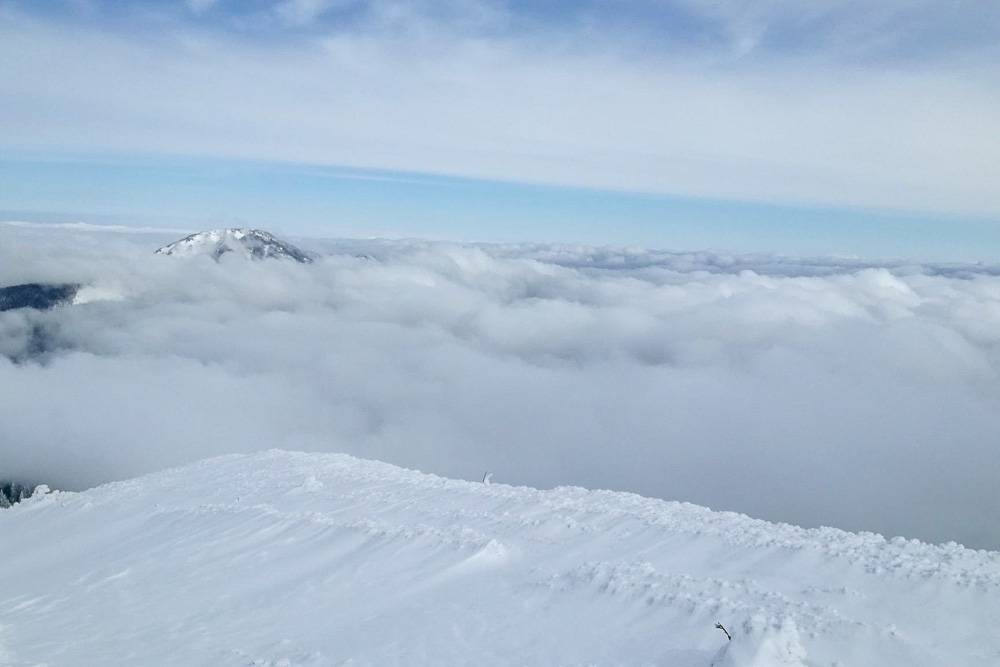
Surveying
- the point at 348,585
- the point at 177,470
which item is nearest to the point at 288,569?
the point at 348,585

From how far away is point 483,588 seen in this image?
1309 centimetres

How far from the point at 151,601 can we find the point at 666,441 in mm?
129068

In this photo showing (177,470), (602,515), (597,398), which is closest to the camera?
(602,515)

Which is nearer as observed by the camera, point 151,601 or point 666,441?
point 151,601

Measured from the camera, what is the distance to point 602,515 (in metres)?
16.3

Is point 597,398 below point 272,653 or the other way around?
below

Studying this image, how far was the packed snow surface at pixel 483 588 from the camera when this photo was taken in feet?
33.3

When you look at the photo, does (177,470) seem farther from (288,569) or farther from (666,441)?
(666,441)

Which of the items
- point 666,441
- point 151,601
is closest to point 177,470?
point 151,601

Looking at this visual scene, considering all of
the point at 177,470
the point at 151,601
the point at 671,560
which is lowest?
the point at 177,470

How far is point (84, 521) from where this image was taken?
70.3 ft

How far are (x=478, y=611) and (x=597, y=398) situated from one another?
171m

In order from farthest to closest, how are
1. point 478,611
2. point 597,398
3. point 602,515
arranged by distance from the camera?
point 597,398 → point 602,515 → point 478,611

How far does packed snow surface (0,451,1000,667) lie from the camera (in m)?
10.2
